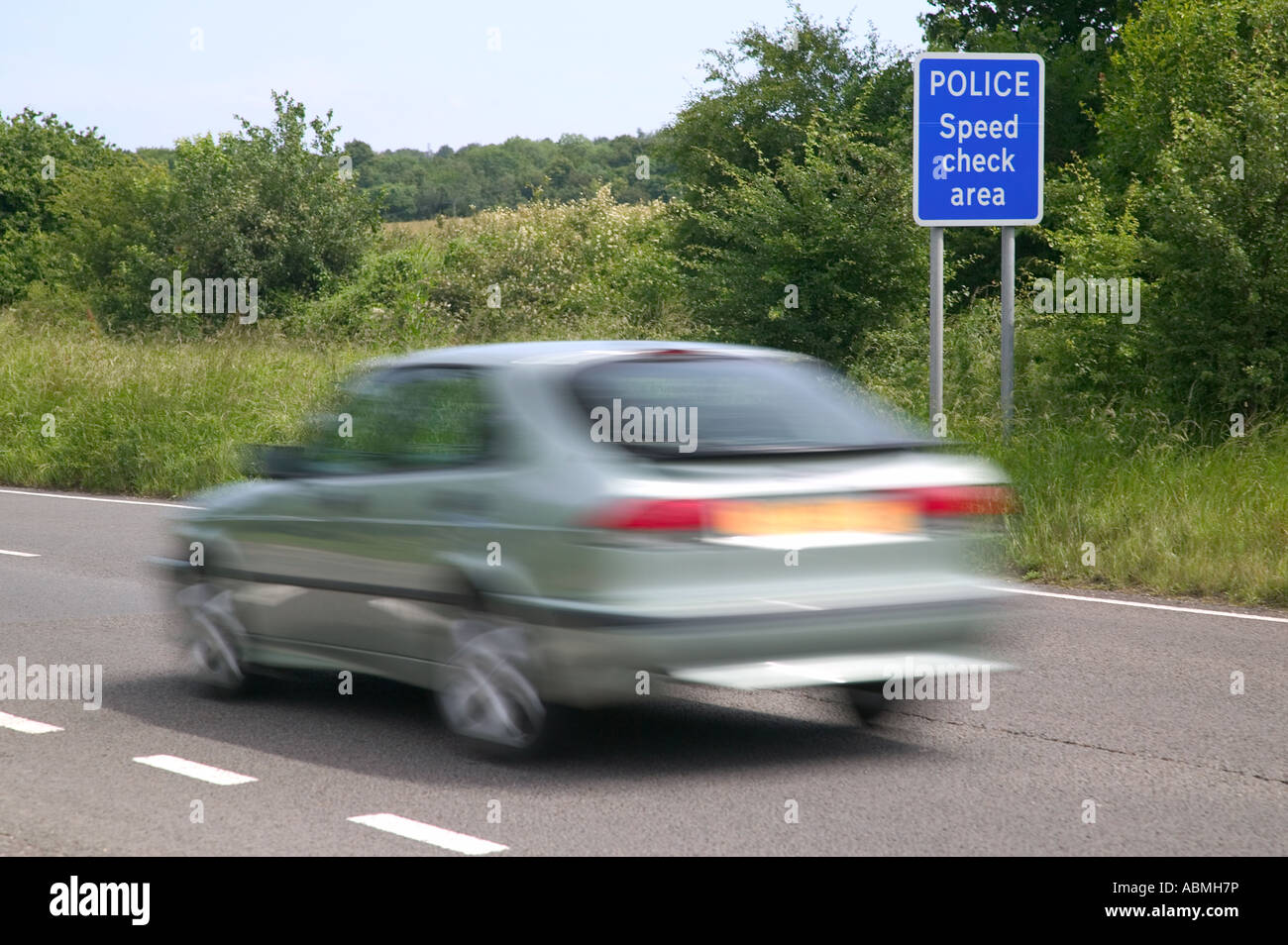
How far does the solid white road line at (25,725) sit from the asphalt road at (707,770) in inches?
1.1

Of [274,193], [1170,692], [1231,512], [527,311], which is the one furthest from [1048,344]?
[274,193]

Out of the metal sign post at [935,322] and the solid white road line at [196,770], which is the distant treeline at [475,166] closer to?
the metal sign post at [935,322]

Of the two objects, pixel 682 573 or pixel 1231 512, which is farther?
pixel 1231 512

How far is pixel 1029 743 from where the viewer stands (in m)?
6.80

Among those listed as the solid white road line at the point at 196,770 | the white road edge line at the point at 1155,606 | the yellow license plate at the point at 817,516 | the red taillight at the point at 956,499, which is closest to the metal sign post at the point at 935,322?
the white road edge line at the point at 1155,606

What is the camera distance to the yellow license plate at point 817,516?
19.8 ft

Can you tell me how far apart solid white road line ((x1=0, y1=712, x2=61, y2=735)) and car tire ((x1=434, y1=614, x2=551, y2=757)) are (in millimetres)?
1929

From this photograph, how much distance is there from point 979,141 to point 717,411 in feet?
28.5

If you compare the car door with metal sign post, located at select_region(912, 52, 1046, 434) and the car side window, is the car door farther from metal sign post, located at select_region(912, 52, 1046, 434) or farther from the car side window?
metal sign post, located at select_region(912, 52, 1046, 434)

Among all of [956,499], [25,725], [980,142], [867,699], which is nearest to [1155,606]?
[867,699]

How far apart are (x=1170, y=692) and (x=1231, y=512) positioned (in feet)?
15.1

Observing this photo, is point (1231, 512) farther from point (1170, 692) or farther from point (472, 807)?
point (472, 807)

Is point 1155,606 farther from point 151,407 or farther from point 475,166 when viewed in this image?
point 475,166

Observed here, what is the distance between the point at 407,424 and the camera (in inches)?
273
